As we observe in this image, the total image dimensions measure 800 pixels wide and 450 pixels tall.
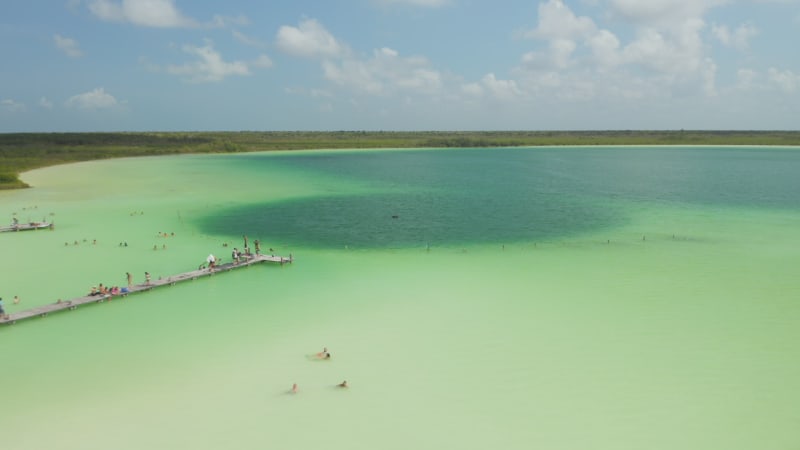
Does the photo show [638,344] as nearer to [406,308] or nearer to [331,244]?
[406,308]

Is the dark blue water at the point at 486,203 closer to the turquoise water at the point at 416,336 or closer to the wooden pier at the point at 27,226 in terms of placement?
the turquoise water at the point at 416,336

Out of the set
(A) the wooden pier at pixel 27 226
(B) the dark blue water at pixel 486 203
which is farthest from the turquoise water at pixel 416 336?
(A) the wooden pier at pixel 27 226

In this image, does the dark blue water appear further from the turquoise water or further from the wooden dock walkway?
the wooden dock walkway

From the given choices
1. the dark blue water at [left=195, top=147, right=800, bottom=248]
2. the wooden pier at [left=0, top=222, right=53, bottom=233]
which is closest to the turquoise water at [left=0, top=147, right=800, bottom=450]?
the dark blue water at [left=195, top=147, right=800, bottom=248]

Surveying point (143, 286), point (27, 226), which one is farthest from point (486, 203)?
point (27, 226)

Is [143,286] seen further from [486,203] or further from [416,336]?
[486,203]
